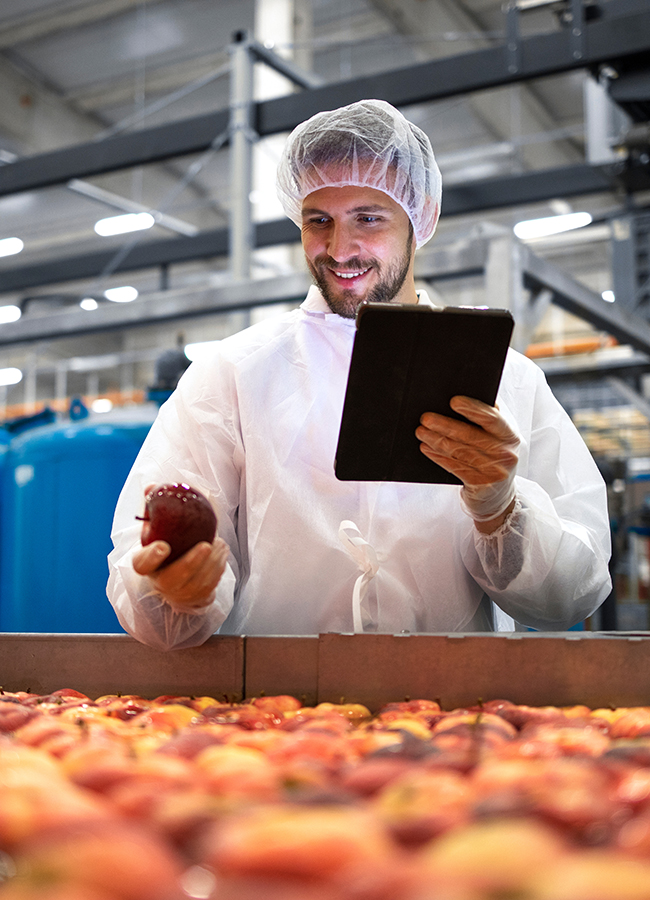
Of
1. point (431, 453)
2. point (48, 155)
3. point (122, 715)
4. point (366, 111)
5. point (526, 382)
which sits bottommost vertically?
point (122, 715)

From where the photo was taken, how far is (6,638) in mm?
1581

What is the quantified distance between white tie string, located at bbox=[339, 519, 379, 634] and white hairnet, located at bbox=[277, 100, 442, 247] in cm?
85

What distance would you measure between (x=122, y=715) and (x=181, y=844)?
2.37ft

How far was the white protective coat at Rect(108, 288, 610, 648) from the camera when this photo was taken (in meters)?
1.84

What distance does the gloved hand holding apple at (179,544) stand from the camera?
1450 mm

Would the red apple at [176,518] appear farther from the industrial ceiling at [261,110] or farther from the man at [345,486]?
the industrial ceiling at [261,110]

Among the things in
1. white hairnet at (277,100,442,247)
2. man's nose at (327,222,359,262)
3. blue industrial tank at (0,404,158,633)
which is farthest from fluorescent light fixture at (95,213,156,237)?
man's nose at (327,222,359,262)

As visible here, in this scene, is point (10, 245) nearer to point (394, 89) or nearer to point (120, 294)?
point (120, 294)

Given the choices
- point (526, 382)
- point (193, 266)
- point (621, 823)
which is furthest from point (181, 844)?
point (193, 266)

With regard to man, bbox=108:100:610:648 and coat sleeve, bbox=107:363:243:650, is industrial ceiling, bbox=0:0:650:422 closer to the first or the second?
man, bbox=108:100:610:648

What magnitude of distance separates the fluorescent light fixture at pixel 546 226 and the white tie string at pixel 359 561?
5.86m

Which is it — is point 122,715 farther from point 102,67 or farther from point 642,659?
point 102,67

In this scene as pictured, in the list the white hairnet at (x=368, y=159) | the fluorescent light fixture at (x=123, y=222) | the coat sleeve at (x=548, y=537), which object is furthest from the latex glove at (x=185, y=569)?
the fluorescent light fixture at (x=123, y=222)

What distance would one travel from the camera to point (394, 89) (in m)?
3.88
